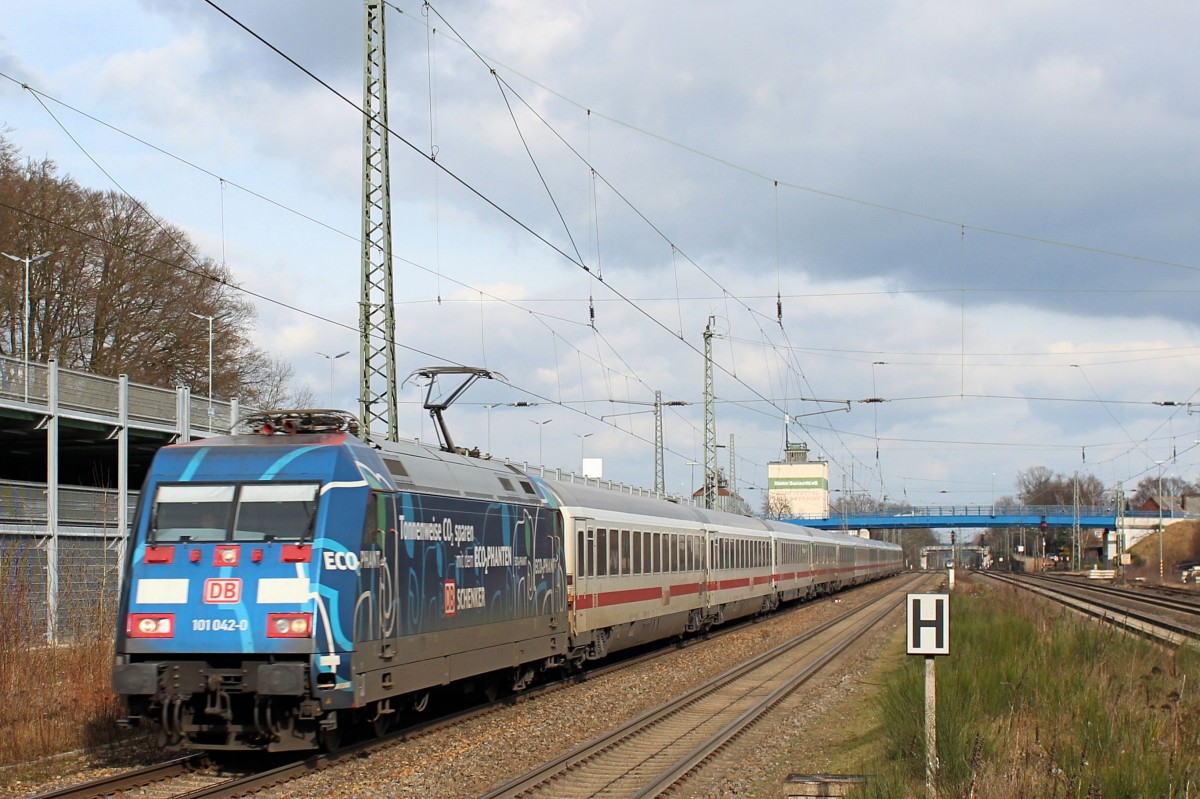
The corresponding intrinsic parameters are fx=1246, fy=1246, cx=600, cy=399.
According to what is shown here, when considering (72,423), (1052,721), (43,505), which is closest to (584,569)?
(1052,721)

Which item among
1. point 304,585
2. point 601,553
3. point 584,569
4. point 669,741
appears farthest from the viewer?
point 601,553

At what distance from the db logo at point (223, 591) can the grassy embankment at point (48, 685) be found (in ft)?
9.53

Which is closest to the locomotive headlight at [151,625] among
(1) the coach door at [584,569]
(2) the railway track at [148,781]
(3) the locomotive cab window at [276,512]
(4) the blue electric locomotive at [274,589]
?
(4) the blue electric locomotive at [274,589]

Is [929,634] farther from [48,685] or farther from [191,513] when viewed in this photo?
[48,685]

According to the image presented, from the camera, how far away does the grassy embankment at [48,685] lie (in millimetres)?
13567

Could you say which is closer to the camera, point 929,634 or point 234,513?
point 929,634

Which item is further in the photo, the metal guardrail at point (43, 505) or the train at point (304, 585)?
the metal guardrail at point (43, 505)

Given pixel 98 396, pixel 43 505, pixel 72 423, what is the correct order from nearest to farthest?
pixel 43 505, pixel 72 423, pixel 98 396

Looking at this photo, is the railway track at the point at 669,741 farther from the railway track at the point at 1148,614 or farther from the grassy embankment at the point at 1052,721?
the railway track at the point at 1148,614

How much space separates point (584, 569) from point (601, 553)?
105 centimetres

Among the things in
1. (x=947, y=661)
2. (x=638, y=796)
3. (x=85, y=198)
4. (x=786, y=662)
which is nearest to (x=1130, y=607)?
(x=786, y=662)

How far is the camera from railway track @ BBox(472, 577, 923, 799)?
12.1 m

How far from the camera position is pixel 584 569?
2108 cm

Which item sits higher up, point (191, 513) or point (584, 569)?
point (191, 513)
